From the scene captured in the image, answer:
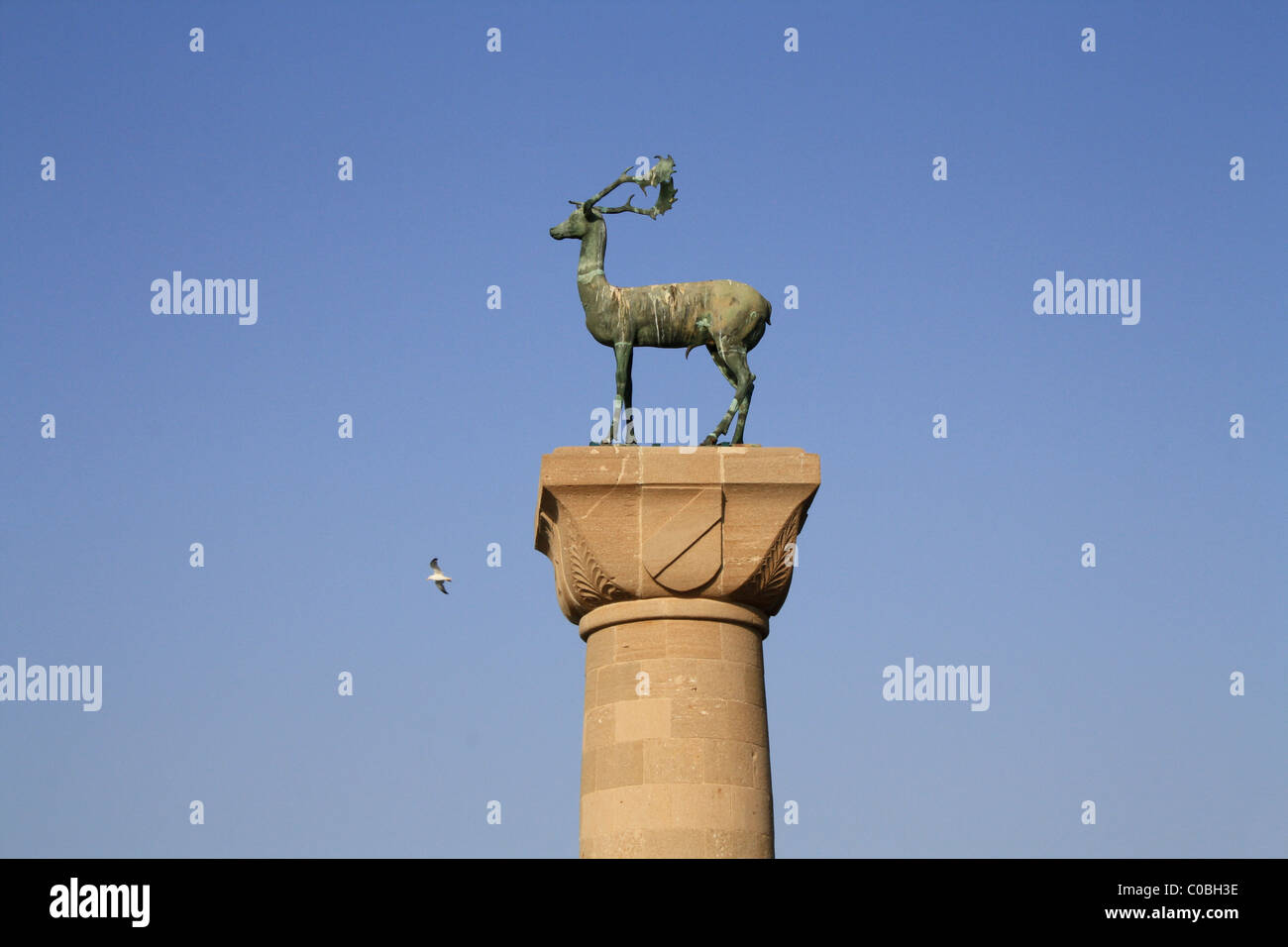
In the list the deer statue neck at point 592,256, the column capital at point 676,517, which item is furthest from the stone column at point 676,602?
the deer statue neck at point 592,256

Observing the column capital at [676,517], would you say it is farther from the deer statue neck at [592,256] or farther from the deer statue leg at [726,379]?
the deer statue neck at [592,256]

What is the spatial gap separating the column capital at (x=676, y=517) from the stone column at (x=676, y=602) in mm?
12

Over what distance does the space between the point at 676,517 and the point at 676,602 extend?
99cm

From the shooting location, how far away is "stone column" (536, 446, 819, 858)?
68.6 ft

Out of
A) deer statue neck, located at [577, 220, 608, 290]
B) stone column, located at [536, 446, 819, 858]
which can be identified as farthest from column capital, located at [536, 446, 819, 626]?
deer statue neck, located at [577, 220, 608, 290]

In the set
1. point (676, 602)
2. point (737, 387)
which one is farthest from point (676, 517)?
point (737, 387)

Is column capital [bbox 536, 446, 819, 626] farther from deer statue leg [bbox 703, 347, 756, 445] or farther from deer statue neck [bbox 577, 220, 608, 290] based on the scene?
deer statue neck [bbox 577, 220, 608, 290]

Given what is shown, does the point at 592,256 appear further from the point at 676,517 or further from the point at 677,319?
the point at 676,517

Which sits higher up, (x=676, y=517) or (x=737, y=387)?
(x=737, y=387)

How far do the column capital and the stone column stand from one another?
12 millimetres

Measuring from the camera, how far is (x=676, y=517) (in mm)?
21516

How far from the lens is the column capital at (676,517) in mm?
21453
